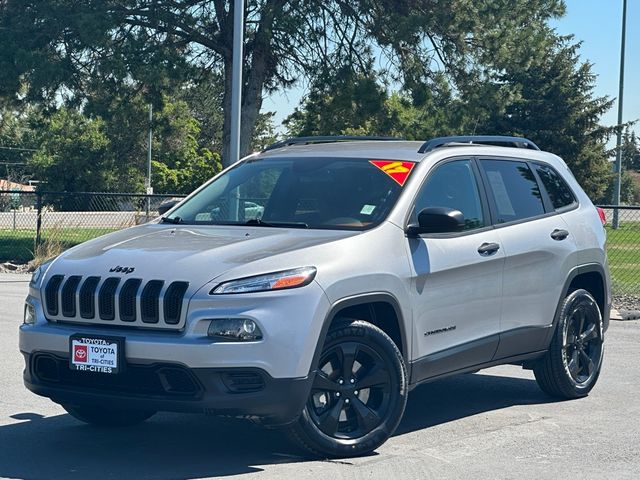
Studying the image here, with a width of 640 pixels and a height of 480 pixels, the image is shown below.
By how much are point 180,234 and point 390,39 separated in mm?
21310

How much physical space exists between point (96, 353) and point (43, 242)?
53.1ft

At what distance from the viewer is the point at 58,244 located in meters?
21.7

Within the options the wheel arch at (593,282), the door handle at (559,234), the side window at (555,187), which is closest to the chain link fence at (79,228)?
the wheel arch at (593,282)

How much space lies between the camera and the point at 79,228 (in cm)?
2372

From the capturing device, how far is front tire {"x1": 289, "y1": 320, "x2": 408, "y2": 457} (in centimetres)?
618

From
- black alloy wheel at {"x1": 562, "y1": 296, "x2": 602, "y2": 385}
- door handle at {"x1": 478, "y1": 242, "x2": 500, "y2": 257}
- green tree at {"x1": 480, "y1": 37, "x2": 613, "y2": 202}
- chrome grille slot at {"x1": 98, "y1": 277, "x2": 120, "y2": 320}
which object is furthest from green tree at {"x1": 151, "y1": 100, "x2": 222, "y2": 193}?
chrome grille slot at {"x1": 98, "y1": 277, "x2": 120, "y2": 320}

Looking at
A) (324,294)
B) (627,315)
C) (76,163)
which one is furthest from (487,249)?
(76,163)

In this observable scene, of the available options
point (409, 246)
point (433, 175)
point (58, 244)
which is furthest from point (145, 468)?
point (58, 244)

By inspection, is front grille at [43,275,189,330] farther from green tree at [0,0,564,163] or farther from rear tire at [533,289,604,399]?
green tree at [0,0,564,163]

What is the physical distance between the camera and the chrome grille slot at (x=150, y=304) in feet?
19.3

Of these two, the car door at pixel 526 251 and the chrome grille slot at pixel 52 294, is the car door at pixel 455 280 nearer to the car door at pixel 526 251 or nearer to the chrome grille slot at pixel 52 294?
the car door at pixel 526 251

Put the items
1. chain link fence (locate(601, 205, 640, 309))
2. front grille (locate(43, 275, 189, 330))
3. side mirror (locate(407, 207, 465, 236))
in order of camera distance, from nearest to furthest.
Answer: front grille (locate(43, 275, 189, 330)) < side mirror (locate(407, 207, 465, 236)) < chain link fence (locate(601, 205, 640, 309))

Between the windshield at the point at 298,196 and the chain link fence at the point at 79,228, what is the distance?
1017 centimetres

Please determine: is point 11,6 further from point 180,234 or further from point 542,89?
point 542,89
